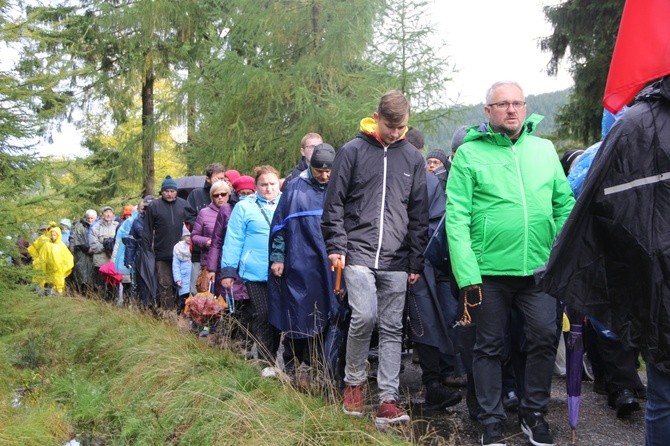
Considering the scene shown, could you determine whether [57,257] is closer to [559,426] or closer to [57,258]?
[57,258]

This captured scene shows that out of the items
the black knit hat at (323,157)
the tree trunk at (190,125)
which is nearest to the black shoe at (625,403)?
the black knit hat at (323,157)

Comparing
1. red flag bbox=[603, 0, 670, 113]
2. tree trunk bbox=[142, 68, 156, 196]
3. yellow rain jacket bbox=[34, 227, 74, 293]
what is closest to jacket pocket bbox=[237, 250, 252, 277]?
red flag bbox=[603, 0, 670, 113]

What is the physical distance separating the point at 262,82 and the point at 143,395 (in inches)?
388

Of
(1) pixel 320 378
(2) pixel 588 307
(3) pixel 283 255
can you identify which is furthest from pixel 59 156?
(2) pixel 588 307

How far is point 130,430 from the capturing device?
5336 mm

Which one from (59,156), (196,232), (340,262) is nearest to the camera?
(340,262)

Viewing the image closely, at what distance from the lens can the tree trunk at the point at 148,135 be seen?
859 inches

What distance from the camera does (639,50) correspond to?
3189 mm

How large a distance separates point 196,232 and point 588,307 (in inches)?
278

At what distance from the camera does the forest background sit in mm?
7344

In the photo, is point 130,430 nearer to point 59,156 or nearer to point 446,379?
point 446,379

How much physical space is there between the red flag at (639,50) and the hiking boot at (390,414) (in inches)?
99.0

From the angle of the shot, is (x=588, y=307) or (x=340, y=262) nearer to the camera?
(x=588, y=307)

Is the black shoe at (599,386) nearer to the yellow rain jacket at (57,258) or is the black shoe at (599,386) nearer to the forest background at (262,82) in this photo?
the forest background at (262,82)
